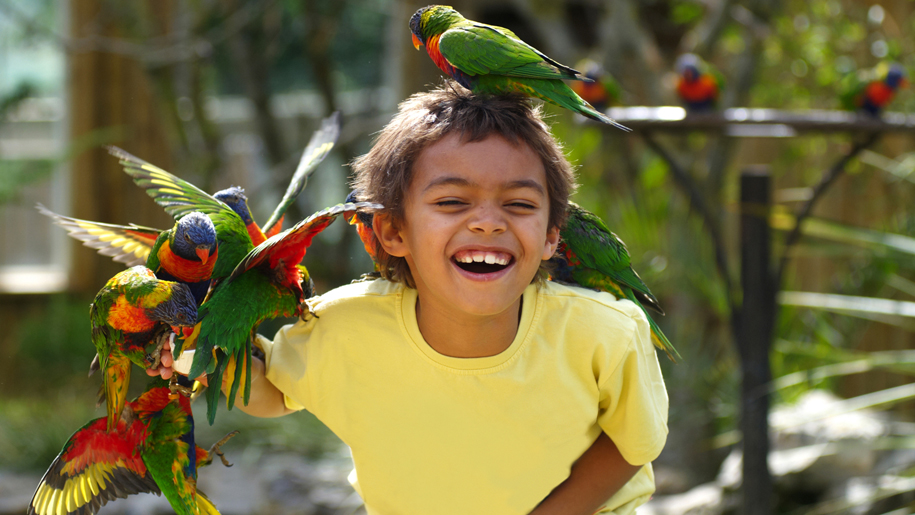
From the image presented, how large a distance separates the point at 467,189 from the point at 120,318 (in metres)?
0.45

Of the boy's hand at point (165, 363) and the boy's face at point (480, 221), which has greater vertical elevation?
the boy's face at point (480, 221)

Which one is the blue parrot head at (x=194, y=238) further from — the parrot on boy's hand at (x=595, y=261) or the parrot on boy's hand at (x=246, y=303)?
the parrot on boy's hand at (x=595, y=261)

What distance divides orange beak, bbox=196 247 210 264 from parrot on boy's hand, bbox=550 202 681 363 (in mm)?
546

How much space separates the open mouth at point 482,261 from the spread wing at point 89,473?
0.47m

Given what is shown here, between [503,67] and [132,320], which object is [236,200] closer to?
[132,320]

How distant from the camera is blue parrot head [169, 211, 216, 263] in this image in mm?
837

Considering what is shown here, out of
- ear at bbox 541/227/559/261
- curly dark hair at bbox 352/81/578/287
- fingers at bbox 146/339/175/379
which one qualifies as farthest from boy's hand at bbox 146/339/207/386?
ear at bbox 541/227/559/261

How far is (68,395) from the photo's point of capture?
3674 millimetres

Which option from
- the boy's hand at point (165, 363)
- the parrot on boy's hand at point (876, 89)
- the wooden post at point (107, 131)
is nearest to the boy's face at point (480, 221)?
the boy's hand at point (165, 363)

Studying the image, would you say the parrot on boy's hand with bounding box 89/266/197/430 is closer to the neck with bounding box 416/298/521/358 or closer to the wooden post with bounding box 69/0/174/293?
the neck with bounding box 416/298/521/358

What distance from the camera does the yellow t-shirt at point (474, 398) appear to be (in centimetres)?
103

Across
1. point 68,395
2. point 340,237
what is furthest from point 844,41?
point 68,395

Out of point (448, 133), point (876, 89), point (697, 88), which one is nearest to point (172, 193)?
point (448, 133)

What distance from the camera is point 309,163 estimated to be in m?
1.10
